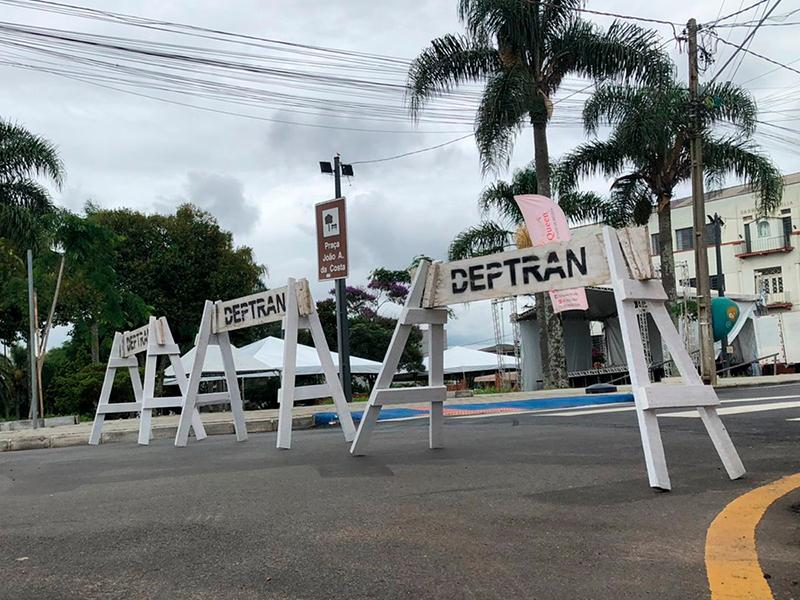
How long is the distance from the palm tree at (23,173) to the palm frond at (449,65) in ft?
36.4

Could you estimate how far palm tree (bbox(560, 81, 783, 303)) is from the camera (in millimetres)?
22125

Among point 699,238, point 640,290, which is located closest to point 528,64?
point 699,238

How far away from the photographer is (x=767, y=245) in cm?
4512

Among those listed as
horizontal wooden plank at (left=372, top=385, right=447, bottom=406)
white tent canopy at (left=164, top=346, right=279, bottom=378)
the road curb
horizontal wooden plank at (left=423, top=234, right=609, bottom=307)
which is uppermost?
horizontal wooden plank at (left=423, top=234, right=609, bottom=307)

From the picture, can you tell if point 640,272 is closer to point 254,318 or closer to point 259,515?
point 259,515

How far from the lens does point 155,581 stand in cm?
313

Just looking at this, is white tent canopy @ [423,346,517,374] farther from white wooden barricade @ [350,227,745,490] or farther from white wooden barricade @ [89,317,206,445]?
white wooden barricade @ [350,227,745,490]

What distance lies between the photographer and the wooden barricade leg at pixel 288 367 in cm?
788

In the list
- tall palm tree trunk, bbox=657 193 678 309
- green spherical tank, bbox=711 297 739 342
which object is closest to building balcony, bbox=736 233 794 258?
green spherical tank, bbox=711 297 739 342

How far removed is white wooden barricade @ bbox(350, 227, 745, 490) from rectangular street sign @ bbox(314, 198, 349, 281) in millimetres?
11555

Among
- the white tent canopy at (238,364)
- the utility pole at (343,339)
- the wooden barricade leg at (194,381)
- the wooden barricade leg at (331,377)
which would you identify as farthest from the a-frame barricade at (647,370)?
the white tent canopy at (238,364)

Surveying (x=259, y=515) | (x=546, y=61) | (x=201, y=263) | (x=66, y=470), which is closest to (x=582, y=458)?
(x=259, y=515)

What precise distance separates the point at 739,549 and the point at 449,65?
68.0ft

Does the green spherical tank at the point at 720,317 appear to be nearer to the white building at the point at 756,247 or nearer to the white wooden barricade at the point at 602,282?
the white building at the point at 756,247
